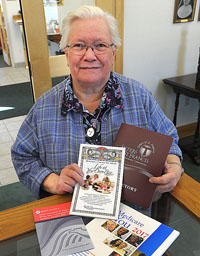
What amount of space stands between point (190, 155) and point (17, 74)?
4478 millimetres

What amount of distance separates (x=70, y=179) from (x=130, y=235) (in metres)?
0.29

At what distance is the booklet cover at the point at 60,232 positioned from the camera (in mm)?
751

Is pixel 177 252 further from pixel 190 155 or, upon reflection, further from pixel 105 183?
pixel 190 155

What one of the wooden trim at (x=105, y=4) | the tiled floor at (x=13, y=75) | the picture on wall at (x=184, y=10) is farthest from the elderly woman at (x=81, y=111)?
the tiled floor at (x=13, y=75)

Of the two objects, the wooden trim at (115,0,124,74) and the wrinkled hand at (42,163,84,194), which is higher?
the wooden trim at (115,0,124,74)

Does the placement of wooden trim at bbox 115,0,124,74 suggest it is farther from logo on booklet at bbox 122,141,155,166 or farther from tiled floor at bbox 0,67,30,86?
tiled floor at bbox 0,67,30,86

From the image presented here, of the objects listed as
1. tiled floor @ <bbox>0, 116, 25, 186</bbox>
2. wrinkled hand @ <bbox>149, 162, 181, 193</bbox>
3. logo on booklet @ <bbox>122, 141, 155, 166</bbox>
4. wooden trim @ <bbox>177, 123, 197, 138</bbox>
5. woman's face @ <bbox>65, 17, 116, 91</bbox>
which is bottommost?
tiled floor @ <bbox>0, 116, 25, 186</bbox>

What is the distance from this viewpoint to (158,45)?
2.53 m

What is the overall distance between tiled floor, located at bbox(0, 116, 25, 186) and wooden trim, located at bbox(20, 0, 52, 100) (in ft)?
2.87

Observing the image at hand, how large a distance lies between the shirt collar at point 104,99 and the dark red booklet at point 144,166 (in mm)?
274

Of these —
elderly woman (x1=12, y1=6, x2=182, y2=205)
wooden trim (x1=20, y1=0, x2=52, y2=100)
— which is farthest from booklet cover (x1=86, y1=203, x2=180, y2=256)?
wooden trim (x1=20, y1=0, x2=52, y2=100)

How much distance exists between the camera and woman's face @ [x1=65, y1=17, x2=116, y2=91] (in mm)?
1054

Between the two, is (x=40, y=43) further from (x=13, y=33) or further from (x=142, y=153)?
(x=13, y=33)

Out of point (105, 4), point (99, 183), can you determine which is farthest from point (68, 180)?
point (105, 4)
